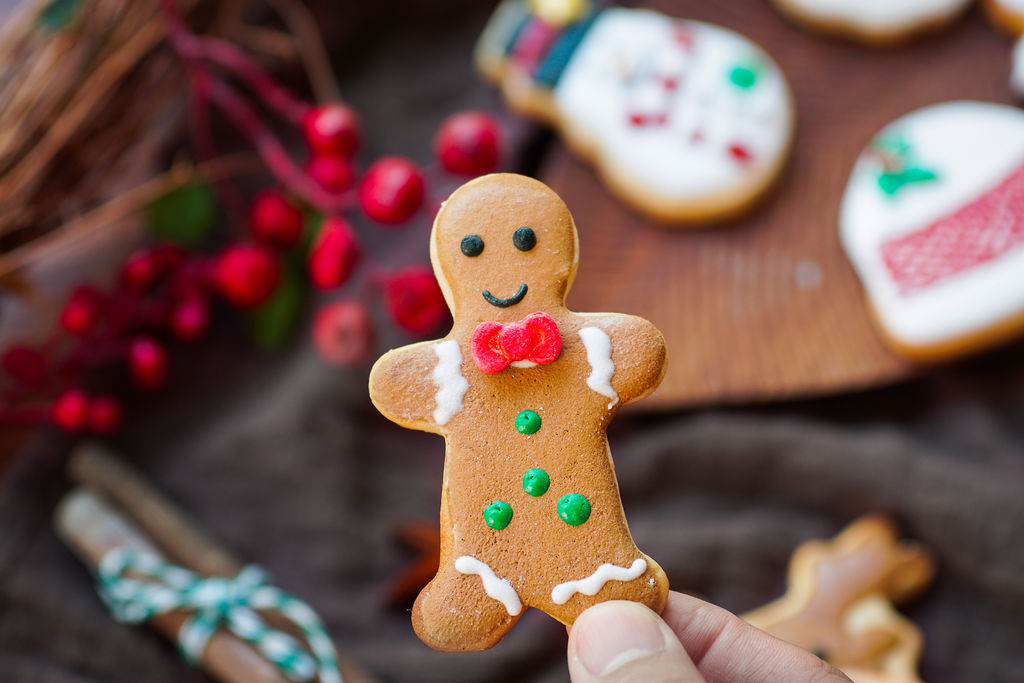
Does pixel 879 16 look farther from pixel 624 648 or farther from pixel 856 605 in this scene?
pixel 624 648

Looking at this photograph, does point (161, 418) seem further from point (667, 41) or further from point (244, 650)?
point (667, 41)

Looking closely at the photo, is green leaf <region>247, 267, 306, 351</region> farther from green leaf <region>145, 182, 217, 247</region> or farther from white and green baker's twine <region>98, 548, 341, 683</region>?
white and green baker's twine <region>98, 548, 341, 683</region>

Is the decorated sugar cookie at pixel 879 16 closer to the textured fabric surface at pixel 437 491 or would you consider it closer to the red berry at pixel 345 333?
the textured fabric surface at pixel 437 491

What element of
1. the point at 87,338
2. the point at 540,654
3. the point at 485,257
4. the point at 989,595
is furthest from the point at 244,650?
the point at 989,595

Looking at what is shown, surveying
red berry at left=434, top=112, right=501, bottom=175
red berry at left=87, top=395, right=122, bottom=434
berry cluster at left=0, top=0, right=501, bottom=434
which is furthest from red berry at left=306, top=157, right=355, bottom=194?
red berry at left=87, top=395, right=122, bottom=434

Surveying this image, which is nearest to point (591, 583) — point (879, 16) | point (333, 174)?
point (333, 174)

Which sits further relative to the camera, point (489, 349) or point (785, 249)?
point (785, 249)

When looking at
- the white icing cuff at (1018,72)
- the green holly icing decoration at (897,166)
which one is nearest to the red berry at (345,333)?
the green holly icing decoration at (897,166)
